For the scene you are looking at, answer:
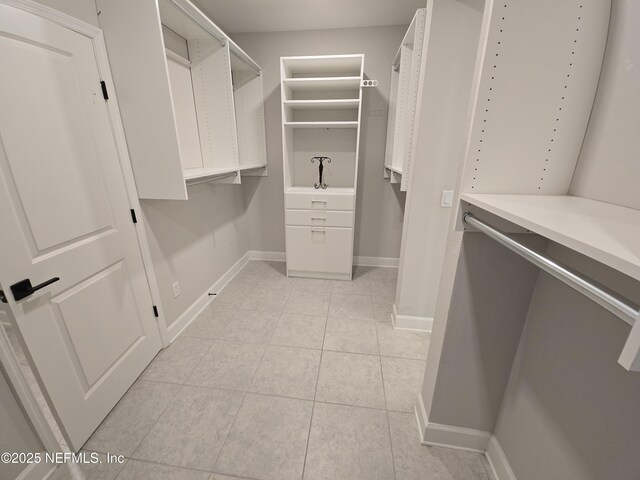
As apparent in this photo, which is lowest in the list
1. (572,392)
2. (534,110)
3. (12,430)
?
(12,430)

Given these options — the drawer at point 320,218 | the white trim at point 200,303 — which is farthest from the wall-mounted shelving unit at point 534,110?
the white trim at point 200,303

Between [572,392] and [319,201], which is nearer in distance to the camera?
[572,392]

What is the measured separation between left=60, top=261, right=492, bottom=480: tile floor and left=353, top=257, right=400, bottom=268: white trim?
1018mm

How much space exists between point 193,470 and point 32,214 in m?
1.31

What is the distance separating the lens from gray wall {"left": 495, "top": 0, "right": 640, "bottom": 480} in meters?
0.66

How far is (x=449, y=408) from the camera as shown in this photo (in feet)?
4.03

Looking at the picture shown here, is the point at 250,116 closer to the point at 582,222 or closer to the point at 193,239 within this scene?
the point at 193,239

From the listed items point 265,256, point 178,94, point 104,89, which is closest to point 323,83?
point 178,94

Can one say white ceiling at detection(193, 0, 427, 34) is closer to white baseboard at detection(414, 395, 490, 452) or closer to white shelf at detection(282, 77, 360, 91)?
white shelf at detection(282, 77, 360, 91)

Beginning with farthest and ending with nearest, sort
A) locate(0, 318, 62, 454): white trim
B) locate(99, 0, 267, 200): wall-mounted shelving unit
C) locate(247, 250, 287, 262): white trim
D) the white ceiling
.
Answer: locate(247, 250, 287, 262): white trim
the white ceiling
locate(99, 0, 267, 200): wall-mounted shelving unit
locate(0, 318, 62, 454): white trim

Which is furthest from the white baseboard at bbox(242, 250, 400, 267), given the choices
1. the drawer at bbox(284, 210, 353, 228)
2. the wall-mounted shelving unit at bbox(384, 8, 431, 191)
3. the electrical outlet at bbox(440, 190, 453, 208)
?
the electrical outlet at bbox(440, 190, 453, 208)

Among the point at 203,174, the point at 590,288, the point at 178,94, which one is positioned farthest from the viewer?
the point at 178,94

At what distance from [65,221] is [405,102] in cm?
256

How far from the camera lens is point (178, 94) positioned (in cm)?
207
